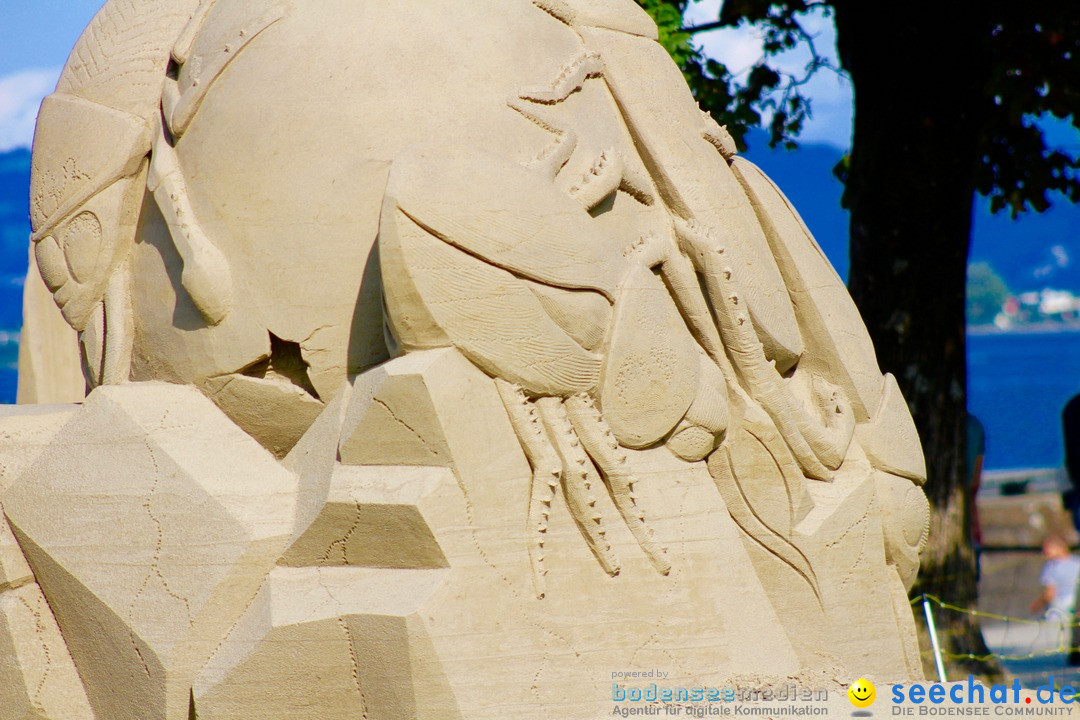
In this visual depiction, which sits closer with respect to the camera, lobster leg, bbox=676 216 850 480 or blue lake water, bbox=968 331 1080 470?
lobster leg, bbox=676 216 850 480

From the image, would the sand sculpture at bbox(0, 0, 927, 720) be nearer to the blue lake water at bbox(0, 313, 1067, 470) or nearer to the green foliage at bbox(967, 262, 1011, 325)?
the blue lake water at bbox(0, 313, 1067, 470)

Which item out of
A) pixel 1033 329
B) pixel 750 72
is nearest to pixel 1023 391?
pixel 1033 329

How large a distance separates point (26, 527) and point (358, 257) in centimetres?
125

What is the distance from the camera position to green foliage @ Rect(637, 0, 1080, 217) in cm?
731

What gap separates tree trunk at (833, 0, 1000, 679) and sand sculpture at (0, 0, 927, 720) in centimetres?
341

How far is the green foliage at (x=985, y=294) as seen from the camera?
222 ft

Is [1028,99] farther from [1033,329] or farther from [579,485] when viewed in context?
[1033,329]

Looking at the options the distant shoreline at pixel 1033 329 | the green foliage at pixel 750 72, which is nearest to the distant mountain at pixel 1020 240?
the distant shoreline at pixel 1033 329

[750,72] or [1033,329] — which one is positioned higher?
[1033,329]

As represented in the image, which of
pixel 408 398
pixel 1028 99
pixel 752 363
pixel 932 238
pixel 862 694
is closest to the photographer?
pixel 408 398

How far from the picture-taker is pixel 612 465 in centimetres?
389

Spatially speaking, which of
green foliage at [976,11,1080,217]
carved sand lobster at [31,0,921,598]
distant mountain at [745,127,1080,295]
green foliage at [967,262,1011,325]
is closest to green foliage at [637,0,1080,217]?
green foliage at [976,11,1080,217]

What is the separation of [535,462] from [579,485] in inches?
5.6

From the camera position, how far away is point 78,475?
3.89 meters
